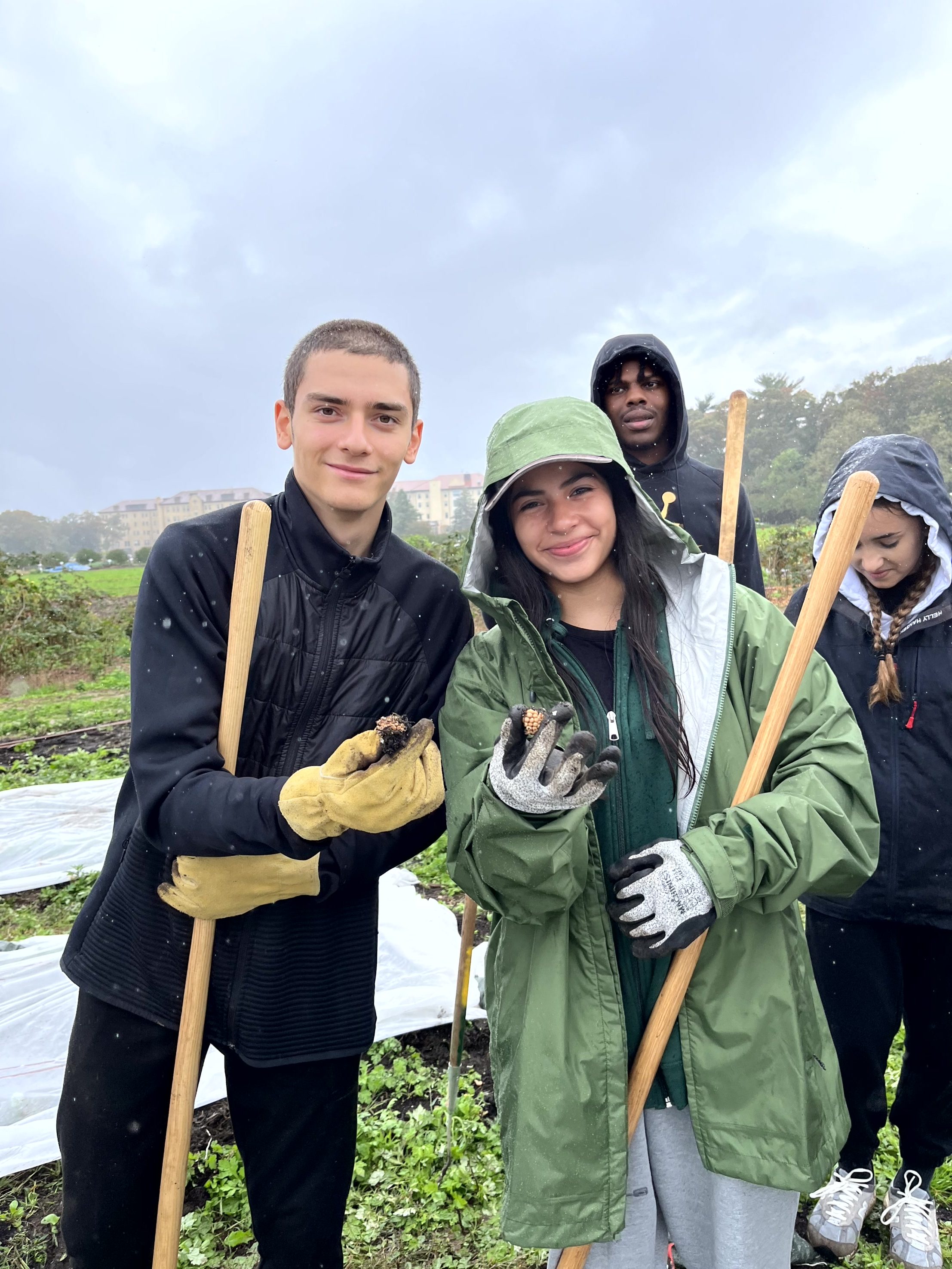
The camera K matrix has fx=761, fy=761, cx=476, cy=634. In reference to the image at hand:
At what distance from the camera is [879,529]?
212cm

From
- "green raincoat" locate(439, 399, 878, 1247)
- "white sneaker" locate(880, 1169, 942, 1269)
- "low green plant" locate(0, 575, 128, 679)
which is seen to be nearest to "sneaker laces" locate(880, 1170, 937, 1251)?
"white sneaker" locate(880, 1169, 942, 1269)

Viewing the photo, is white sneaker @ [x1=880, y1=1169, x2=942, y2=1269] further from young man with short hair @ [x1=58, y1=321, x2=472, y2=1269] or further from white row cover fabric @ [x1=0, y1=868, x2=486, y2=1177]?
young man with short hair @ [x1=58, y1=321, x2=472, y2=1269]

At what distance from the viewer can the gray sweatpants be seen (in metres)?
1.52

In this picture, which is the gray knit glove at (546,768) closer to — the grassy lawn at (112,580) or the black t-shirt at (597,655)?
the black t-shirt at (597,655)

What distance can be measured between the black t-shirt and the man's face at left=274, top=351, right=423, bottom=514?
0.56 m

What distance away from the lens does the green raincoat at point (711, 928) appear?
141cm

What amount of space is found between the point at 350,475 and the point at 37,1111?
9.30 feet

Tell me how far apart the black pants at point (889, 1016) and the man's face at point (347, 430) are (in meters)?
1.79

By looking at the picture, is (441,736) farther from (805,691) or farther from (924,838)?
(924,838)

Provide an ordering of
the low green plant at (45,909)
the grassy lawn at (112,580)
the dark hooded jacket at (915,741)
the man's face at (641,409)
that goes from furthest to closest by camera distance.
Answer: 1. the grassy lawn at (112,580)
2. the low green plant at (45,909)
3. the man's face at (641,409)
4. the dark hooded jacket at (915,741)

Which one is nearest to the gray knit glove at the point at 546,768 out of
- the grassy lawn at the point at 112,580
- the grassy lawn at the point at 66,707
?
the grassy lawn at the point at 66,707

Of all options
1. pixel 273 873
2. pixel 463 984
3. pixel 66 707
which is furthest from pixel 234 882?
pixel 66 707

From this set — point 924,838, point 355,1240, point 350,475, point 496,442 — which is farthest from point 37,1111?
point 924,838

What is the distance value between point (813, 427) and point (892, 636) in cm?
6637
